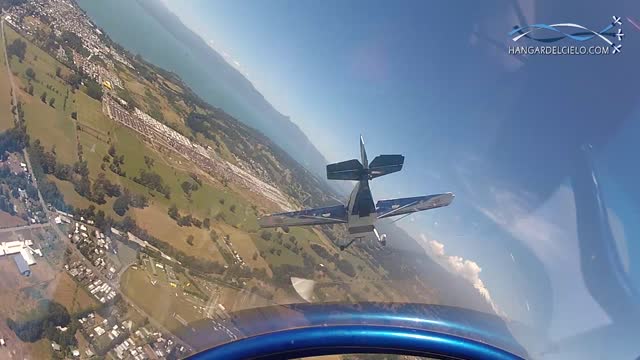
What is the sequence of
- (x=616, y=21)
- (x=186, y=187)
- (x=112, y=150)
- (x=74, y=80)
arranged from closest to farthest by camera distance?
1. (x=616, y=21)
2. (x=112, y=150)
3. (x=186, y=187)
4. (x=74, y=80)

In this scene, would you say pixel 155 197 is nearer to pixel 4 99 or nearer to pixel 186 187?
pixel 186 187

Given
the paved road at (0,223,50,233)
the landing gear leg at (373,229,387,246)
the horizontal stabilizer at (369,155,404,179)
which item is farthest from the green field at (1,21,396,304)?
the horizontal stabilizer at (369,155,404,179)

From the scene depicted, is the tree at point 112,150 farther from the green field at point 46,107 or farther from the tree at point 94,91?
the tree at point 94,91

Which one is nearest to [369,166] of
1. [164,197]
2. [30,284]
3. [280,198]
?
[280,198]

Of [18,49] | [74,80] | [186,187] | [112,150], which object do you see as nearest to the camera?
[112,150]

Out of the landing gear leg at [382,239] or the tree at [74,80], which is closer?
the landing gear leg at [382,239]

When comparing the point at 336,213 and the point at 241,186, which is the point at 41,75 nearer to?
the point at 241,186

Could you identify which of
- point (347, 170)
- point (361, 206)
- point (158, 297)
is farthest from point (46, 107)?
point (361, 206)

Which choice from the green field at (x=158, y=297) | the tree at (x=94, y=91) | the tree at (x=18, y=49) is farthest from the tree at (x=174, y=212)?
the tree at (x=18, y=49)
